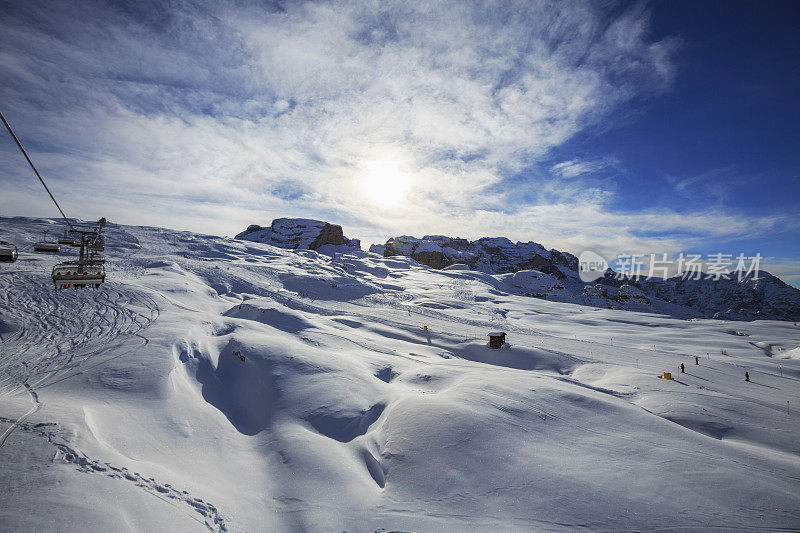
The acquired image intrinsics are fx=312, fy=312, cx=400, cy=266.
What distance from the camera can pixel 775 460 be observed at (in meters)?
10.6

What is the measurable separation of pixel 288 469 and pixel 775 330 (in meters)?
60.3

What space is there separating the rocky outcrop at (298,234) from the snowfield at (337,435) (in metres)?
98.0

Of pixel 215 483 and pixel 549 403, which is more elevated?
pixel 549 403

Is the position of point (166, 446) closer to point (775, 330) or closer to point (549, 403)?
point (549, 403)

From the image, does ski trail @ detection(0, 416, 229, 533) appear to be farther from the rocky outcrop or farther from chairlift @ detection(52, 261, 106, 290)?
the rocky outcrop

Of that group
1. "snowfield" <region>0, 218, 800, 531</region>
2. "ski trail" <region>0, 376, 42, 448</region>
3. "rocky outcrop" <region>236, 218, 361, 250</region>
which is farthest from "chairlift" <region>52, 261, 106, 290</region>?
"rocky outcrop" <region>236, 218, 361, 250</region>

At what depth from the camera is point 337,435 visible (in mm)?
10914

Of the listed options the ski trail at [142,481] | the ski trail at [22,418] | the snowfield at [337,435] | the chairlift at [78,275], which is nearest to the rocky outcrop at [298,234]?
the snowfield at [337,435]

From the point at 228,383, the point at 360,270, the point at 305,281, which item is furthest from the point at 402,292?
the point at 228,383

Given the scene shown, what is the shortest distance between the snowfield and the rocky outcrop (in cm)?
9799

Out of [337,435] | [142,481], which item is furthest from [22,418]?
[337,435]

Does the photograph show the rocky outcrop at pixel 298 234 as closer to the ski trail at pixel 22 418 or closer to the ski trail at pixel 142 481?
the ski trail at pixel 22 418

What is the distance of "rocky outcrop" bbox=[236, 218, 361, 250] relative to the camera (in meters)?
120

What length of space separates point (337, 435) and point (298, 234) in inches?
4772
